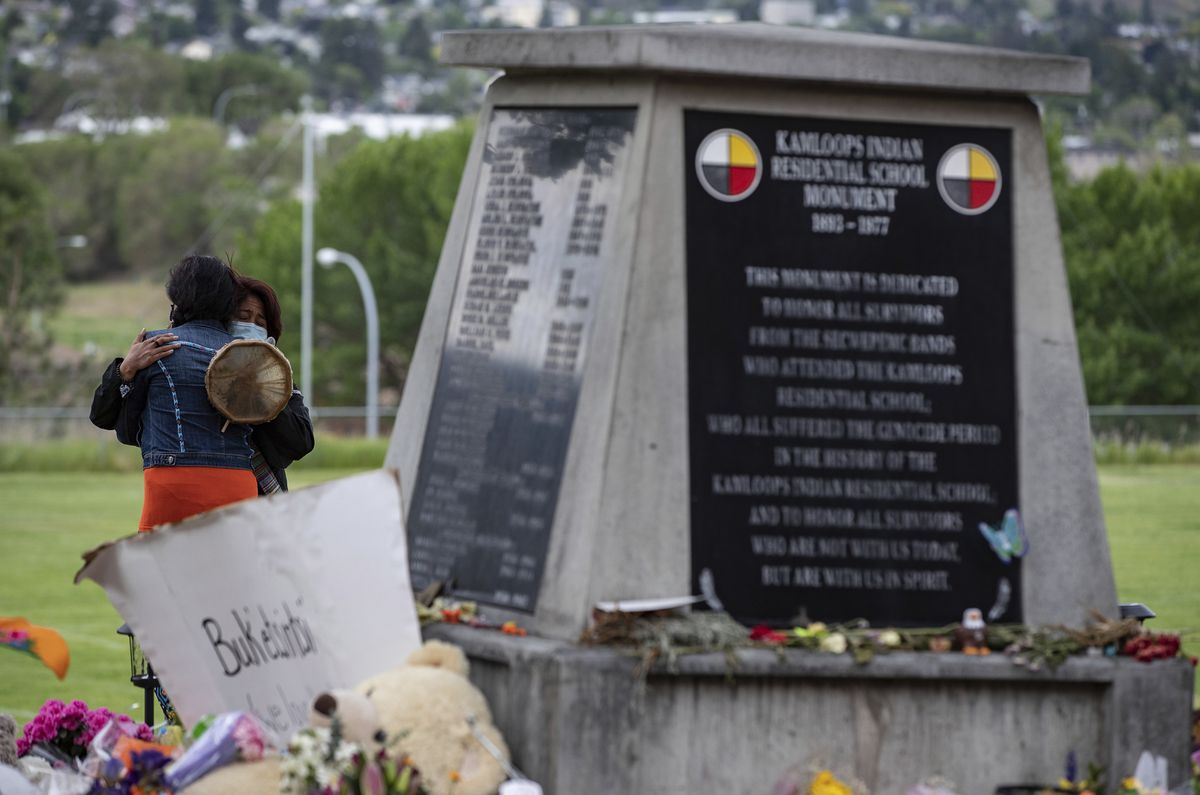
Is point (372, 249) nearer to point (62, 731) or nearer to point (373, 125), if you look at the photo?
point (62, 731)

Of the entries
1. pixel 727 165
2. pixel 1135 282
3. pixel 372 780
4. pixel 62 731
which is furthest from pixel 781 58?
pixel 1135 282

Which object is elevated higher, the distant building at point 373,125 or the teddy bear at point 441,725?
the distant building at point 373,125

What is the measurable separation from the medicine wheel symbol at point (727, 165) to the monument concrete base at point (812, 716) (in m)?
1.34

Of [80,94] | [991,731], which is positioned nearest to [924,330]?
[991,731]

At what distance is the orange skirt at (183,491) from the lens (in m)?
6.79

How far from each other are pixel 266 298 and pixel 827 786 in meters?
3.06

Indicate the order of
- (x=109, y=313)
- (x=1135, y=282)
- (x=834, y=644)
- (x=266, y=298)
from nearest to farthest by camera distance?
(x=834, y=644)
(x=266, y=298)
(x=1135, y=282)
(x=109, y=313)

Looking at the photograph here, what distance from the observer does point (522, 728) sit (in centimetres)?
549

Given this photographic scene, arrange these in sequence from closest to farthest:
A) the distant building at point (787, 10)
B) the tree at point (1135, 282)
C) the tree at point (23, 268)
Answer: the tree at point (1135, 282) < the tree at point (23, 268) < the distant building at point (787, 10)

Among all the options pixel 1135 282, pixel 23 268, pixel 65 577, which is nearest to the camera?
pixel 65 577

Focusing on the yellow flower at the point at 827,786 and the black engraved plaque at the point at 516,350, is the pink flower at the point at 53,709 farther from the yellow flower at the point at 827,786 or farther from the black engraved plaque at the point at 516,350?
the yellow flower at the point at 827,786

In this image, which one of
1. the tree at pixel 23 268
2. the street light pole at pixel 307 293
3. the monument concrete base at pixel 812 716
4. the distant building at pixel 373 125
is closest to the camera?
the monument concrete base at pixel 812 716

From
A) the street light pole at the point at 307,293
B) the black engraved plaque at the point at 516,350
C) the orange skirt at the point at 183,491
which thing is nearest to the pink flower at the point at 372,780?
the black engraved plaque at the point at 516,350

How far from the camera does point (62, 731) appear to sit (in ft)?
22.3
